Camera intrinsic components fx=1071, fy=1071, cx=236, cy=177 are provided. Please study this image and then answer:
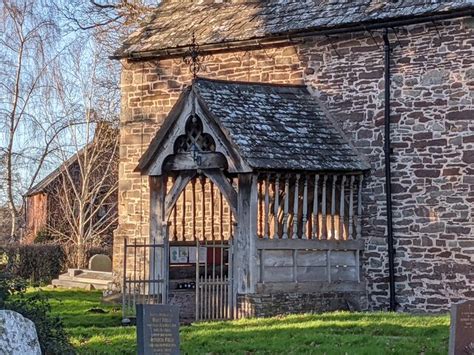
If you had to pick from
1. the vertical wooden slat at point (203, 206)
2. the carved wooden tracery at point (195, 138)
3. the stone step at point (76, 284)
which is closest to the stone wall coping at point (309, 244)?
the carved wooden tracery at point (195, 138)

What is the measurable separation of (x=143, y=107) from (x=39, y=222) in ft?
63.4

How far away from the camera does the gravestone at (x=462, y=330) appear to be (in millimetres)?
11992

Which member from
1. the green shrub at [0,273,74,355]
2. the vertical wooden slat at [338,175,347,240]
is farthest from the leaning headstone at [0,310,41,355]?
the vertical wooden slat at [338,175,347,240]

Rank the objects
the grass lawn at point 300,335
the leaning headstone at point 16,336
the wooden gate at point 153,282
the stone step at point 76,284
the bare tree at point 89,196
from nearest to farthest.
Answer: the leaning headstone at point 16,336, the grass lawn at point 300,335, the wooden gate at point 153,282, the stone step at point 76,284, the bare tree at point 89,196

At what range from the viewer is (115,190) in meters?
39.2

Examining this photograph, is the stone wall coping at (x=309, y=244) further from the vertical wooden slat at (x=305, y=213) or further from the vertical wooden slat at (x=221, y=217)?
the vertical wooden slat at (x=221, y=217)

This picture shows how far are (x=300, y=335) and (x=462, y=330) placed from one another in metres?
3.60

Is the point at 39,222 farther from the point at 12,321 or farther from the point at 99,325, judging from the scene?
the point at 12,321

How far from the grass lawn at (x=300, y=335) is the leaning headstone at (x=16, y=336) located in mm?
3854

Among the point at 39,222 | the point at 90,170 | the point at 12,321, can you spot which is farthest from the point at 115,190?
the point at 12,321

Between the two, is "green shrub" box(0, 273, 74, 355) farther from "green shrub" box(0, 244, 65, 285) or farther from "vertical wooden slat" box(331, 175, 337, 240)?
"green shrub" box(0, 244, 65, 285)

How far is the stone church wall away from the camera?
19.9 m

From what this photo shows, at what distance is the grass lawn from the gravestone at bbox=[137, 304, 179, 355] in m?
2.71

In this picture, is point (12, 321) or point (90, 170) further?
point (90, 170)
